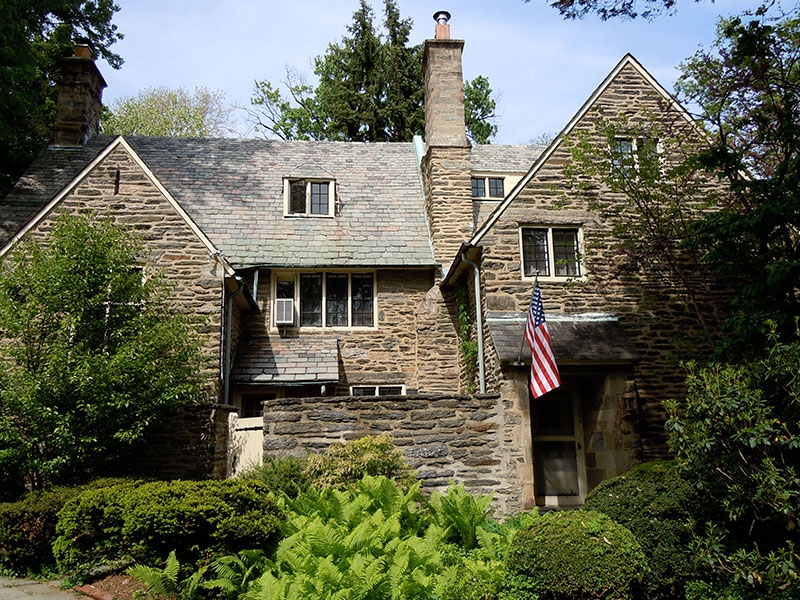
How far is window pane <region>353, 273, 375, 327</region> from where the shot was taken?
1633 centimetres

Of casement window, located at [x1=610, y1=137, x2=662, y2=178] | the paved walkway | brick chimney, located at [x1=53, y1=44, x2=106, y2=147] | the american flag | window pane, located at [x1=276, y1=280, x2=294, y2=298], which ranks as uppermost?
brick chimney, located at [x1=53, y1=44, x2=106, y2=147]

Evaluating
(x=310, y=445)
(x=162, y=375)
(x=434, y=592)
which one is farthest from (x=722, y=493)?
(x=162, y=375)

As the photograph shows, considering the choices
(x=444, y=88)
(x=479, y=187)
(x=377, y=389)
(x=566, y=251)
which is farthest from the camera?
(x=479, y=187)

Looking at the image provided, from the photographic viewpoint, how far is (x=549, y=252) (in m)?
13.9

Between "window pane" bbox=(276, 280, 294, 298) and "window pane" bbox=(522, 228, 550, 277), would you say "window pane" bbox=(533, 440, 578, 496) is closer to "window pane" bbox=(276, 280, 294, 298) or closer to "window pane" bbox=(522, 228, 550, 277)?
"window pane" bbox=(522, 228, 550, 277)

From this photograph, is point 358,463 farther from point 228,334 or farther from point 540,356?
point 228,334

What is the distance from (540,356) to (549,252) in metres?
3.53

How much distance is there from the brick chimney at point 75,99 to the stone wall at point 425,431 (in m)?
11.8

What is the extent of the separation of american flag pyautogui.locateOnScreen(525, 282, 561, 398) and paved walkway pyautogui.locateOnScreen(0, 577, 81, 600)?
699 cm

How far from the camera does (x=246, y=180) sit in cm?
1850

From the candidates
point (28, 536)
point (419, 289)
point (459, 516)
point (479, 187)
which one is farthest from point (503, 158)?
point (28, 536)

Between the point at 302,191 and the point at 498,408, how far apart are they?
901 centimetres

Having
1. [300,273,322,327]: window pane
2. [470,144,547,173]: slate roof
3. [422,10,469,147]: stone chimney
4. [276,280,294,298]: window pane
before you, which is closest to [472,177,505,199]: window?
[470,144,547,173]: slate roof

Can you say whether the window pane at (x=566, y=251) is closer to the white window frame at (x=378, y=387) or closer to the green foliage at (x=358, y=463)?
the white window frame at (x=378, y=387)
